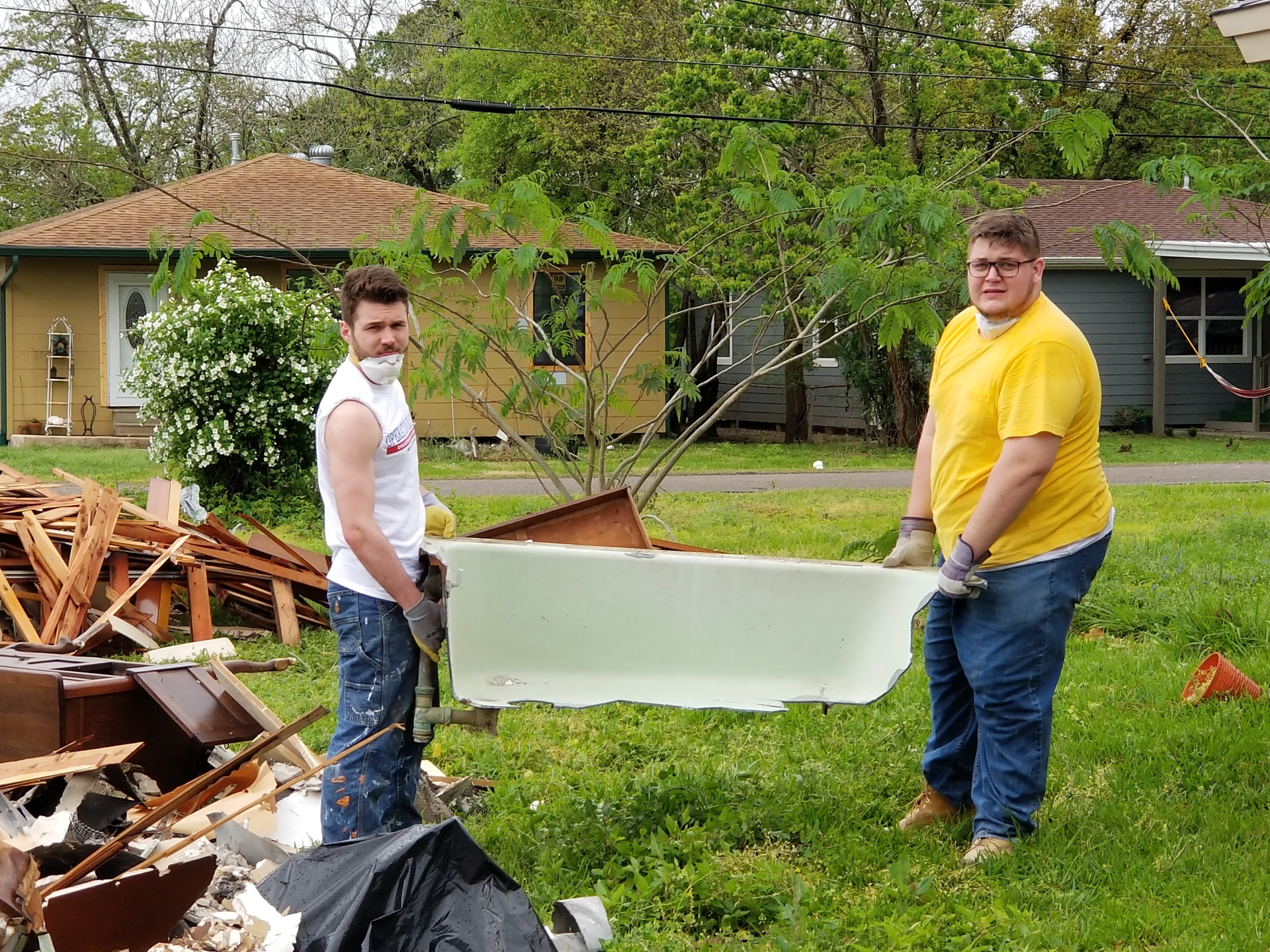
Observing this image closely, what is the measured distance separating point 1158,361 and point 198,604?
1741cm

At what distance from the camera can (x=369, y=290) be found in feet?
11.0

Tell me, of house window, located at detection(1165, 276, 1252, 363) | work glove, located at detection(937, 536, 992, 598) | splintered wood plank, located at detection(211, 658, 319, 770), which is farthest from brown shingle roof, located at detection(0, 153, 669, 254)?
work glove, located at detection(937, 536, 992, 598)

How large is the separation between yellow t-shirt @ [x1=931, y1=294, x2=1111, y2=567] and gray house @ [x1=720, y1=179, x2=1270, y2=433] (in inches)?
644

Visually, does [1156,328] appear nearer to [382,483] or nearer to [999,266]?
[999,266]

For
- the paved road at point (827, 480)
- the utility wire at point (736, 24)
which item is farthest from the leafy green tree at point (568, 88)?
the paved road at point (827, 480)

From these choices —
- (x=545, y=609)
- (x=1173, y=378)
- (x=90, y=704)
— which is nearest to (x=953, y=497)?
(x=545, y=609)

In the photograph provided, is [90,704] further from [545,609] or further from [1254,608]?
[1254,608]

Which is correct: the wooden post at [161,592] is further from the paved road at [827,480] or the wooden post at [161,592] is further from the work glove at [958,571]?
the paved road at [827,480]

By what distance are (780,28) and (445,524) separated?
15318 mm

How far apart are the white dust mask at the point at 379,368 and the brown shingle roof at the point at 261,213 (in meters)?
12.8

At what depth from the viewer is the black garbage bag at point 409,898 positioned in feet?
9.28

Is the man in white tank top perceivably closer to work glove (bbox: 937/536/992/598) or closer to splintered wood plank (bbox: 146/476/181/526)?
work glove (bbox: 937/536/992/598)

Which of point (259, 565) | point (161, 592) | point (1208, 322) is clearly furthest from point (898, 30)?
point (161, 592)

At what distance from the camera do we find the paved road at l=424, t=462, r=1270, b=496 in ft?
44.2
